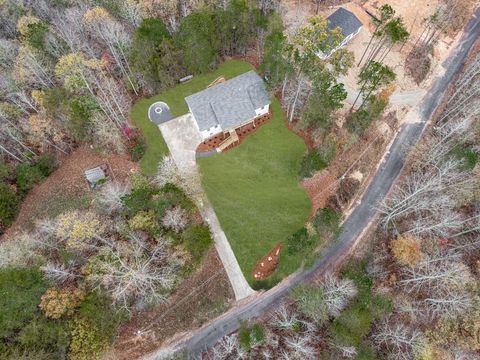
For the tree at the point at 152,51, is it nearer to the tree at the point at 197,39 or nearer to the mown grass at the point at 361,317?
the tree at the point at 197,39

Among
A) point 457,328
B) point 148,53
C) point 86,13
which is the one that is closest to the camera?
point 457,328

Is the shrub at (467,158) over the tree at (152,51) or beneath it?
beneath

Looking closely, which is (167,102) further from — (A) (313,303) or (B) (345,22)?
(A) (313,303)

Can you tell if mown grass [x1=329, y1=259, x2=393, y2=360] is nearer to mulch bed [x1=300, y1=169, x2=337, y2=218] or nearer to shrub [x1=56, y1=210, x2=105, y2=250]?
mulch bed [x1=300, y1=169, x2=337, y2=218]

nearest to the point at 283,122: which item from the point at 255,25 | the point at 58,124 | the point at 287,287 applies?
the point at 255,25

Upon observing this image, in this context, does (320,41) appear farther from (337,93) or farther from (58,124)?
(58,124)

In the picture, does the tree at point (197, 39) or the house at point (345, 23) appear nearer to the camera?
the tree at point (197, 39)

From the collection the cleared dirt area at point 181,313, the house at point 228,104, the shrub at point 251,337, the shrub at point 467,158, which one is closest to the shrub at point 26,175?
the house at point 228,104
